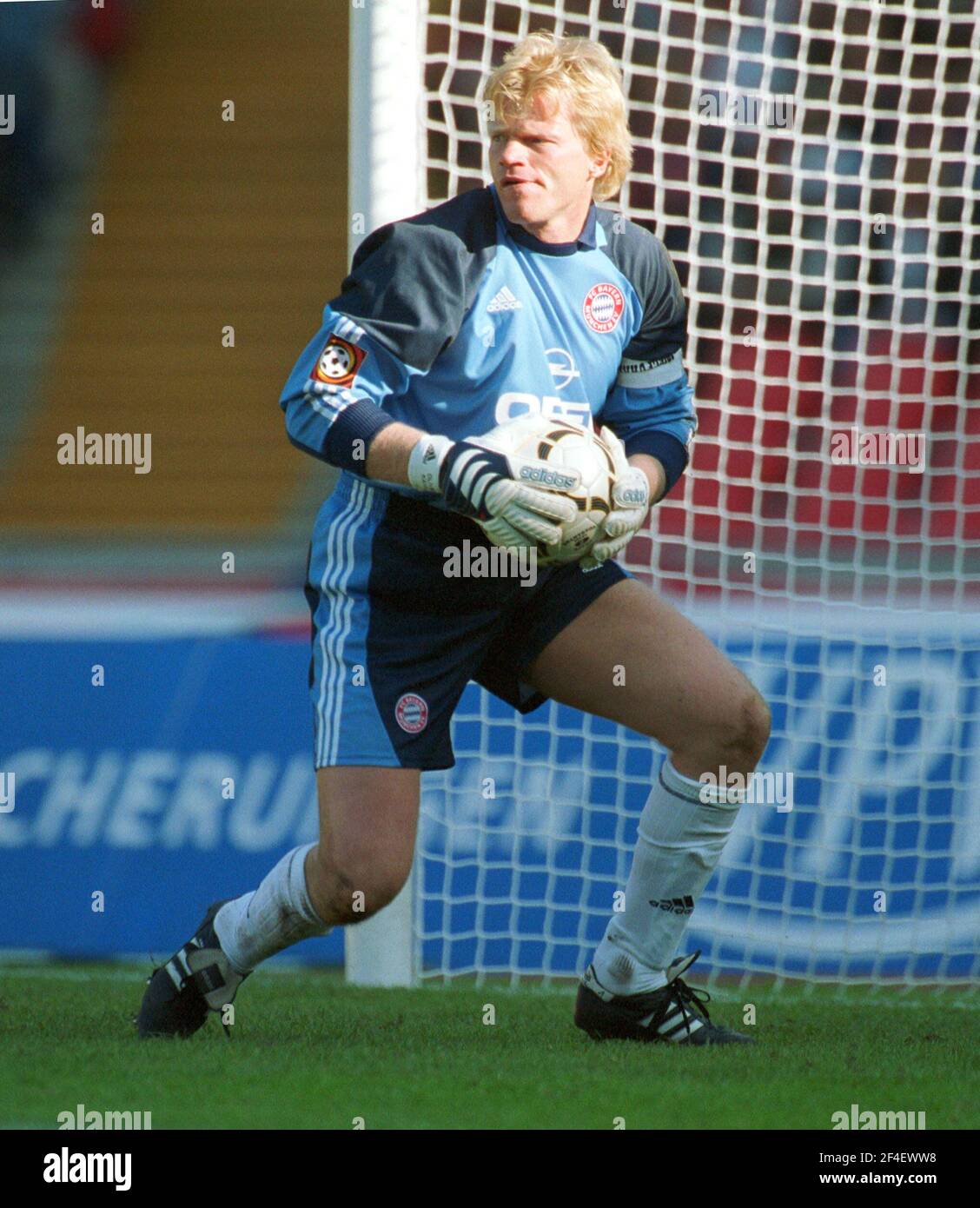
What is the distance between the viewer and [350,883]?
320cm

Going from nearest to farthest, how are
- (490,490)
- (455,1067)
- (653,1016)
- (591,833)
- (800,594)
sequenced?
(490,490), (455,1067), (653,1016), (591,833), (800,594)

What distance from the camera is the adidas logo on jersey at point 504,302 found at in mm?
3271

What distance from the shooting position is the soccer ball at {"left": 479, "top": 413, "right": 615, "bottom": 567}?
3096 millimetres

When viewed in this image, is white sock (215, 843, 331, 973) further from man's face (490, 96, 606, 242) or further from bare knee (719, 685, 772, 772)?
man's face (490, 96, 606, 242)

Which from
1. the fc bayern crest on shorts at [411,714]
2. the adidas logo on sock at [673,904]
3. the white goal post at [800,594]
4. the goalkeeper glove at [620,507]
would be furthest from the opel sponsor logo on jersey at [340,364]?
the white goal post at [800,594]

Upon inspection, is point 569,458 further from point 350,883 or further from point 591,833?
point 591,833

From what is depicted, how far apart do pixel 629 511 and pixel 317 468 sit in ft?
13.1

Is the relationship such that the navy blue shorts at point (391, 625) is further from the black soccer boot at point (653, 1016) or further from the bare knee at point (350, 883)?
the black soccer boot at point (653, 1016)

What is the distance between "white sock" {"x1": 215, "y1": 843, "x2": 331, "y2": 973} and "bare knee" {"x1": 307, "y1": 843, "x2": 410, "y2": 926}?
36 millimetres

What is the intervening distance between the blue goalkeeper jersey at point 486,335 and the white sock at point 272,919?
2.56 ft

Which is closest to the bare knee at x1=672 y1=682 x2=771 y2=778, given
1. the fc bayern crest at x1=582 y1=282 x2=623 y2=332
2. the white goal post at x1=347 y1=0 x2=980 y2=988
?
the fc bayern crest at x1=582 y1=282 x2=623 y2=332

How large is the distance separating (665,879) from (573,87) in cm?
158

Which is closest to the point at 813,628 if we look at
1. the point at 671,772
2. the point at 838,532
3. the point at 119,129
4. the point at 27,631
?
the point at 838,532

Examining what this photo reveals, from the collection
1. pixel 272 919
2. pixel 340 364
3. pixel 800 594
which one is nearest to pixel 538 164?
pixel 340 364
